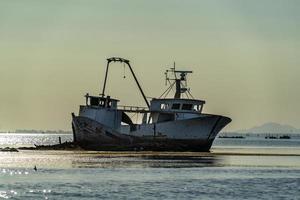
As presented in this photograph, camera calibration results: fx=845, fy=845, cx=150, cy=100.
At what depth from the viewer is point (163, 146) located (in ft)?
355

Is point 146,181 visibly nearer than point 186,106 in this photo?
Result: Yes

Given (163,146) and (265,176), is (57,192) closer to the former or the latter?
(265,176)

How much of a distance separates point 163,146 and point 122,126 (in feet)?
19.2

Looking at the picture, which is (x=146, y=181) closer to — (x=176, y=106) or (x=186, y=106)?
(x=176, y=106)

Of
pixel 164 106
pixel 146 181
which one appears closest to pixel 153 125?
pixel 164 106

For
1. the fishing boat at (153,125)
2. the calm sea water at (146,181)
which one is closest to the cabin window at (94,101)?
the fishing boat at (153,125)

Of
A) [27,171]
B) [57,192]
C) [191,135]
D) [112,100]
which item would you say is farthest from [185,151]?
[57,192]

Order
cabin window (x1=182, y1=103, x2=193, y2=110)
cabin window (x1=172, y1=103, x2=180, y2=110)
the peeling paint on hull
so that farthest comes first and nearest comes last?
the peeling paint on hull < cabin window (x1=182, y1=103, x2=193, y2=110) < cabin window (x1=172, y1=103, x2=180, y2=110)

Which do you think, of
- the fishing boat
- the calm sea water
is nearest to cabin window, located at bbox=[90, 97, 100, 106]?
the fishing boat

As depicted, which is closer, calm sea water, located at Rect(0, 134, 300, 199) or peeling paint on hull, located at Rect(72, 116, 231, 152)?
calm sea water, located at Rect(0, 134, 300, 199)

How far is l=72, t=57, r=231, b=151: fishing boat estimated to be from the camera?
105188mm

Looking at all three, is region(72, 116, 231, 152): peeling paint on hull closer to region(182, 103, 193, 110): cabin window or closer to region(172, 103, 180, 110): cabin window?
region(172, 103, 180, 110): cabin window

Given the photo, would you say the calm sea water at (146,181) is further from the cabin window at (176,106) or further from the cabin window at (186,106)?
the cabin window at (186,106)

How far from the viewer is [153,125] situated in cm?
10619
